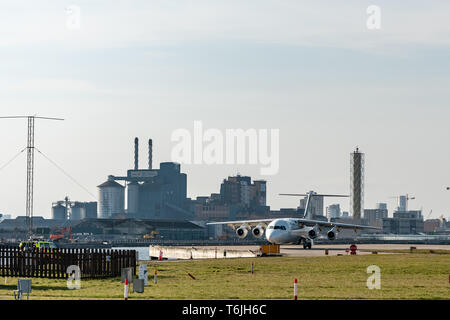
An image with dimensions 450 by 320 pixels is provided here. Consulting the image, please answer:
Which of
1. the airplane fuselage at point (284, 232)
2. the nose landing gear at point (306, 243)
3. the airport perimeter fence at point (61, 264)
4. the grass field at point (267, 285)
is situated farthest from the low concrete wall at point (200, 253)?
the airport perimeter fence at point (61, 264)

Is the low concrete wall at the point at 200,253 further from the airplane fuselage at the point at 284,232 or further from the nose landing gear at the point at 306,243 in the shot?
the nose landing gear at the point at 306,243

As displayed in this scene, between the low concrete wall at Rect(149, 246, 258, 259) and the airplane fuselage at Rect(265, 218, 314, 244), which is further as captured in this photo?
the low concrete wall at Rect(149, 246, 258, 259)

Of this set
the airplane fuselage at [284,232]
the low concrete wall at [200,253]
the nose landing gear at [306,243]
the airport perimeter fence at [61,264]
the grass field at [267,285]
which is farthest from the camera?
the nose landing gear at [306,243]

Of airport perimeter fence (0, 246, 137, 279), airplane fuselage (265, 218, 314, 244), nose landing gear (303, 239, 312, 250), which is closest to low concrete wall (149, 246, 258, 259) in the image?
airplane fuselage (265, 218, 314, 244)

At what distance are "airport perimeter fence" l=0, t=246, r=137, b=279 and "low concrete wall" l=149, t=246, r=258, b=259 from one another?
40.2 meters

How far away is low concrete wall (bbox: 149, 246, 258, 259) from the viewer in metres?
96.8

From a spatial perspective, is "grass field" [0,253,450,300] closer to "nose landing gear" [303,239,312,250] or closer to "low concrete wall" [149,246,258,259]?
"low concrete wall" [149,246,258,259]

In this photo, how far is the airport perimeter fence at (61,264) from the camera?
1900 inches

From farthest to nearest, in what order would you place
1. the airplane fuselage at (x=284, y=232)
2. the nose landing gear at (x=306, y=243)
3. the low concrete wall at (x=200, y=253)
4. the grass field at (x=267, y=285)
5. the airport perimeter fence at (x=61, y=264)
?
the nose landing gear at (x=306, y=243) → the low concrete wall at (x=200, y=253) → the airplane fuselage at (x=284, y=232) → the airport perimeter fence at (x=61, y=264) → the grass field at (x=267, y=285)

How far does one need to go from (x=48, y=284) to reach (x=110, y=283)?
10.6 feet

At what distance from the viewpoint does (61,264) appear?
4819 centimetres

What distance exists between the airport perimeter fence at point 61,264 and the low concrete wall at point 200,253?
132ft
